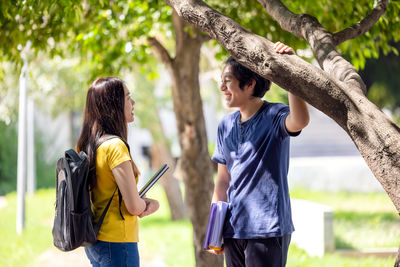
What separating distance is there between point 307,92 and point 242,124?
2.50ft

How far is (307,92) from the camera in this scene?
9.48 ft

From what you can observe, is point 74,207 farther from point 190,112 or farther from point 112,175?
point 190,112

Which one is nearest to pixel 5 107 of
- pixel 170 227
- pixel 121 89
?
pixel 170 227

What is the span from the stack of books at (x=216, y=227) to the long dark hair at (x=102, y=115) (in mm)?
524

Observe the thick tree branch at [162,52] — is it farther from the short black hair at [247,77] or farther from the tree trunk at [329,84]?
the tree trunk at [329,84]

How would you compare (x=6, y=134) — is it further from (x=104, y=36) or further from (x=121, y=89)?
(x=121, y=89)

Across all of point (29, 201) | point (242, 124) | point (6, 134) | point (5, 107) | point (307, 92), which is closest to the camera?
point (307, 92)

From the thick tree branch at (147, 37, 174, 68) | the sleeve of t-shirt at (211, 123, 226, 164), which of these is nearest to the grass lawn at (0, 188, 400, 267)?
the thick tree branch at (147, 37, 174, 68)

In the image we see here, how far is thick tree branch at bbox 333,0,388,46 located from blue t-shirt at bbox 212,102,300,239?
509 millimetres

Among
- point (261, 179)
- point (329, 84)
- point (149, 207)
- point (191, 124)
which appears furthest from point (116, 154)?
point (191, 124)

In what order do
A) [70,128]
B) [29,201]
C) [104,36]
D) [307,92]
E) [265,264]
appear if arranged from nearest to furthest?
[307,92], [265,264], [104,36], [29,201], [70,128]

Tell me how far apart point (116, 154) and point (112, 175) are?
0.14m

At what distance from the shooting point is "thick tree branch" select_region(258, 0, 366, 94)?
302cm

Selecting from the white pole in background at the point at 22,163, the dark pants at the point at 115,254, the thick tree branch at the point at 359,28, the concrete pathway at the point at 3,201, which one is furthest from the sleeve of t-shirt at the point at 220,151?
the concrete pathway at the point at 3,201
